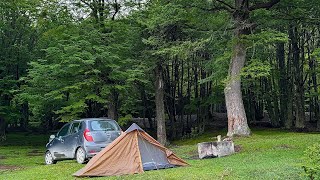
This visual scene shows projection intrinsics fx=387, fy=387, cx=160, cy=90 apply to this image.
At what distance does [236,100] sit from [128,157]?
896 centimetres

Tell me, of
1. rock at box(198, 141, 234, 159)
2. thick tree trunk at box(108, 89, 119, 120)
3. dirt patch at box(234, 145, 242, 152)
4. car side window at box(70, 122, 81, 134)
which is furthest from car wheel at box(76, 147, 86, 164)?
thick tree trunk at box(108, 89, 119, 120)

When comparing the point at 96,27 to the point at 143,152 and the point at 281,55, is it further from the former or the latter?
the point at 281,55

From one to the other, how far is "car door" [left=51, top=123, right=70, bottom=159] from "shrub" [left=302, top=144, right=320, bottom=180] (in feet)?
29.3

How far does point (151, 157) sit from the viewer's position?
1009 cm

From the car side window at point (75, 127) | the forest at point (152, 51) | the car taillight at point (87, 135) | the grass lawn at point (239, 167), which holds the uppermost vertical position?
the forest at point (152, 51)

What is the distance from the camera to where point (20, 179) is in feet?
32.6

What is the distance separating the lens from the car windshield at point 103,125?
12203mm

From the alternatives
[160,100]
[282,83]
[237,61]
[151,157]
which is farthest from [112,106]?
[282,83]

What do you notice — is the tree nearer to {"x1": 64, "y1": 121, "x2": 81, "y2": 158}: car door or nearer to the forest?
the forest

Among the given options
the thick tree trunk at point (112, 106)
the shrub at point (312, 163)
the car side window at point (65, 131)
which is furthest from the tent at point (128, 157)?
the thick tree trunk at point (112, 106)

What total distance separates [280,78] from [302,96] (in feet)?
6.41

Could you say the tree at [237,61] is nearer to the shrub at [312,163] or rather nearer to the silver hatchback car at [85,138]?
the silver hatchback car at [85,138]

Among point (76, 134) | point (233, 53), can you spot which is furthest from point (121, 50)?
point (76, 134)

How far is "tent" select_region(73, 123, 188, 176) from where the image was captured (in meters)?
9.60
